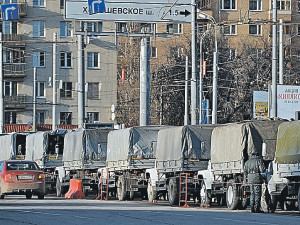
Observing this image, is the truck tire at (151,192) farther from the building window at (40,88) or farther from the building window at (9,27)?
the building window at (40,88)

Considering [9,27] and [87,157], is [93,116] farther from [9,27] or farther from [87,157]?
[87,157]

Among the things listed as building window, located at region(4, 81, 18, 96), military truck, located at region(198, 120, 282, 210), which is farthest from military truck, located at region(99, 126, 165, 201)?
building window, located at region(4, 81, 18, 96)

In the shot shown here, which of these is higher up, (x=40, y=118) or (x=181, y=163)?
(x=40, y=118)

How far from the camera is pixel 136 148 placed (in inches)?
1519

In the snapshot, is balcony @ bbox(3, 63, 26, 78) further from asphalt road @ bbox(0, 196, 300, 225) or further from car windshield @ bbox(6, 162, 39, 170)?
asphalt road @ bbox(0, 196, 300, 225)

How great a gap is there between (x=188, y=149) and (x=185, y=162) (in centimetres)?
47

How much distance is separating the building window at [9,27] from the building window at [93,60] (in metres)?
7.39

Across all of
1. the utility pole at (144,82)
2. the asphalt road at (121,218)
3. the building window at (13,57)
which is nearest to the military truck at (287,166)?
the asphalt road at (121,218)

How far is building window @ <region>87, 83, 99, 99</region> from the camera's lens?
98500 millimetres

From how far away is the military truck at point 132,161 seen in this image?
3825 cm

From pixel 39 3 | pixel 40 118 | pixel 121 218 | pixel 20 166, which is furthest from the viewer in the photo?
pixel 40 118

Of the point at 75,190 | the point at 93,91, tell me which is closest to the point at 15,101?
the point at 93,91

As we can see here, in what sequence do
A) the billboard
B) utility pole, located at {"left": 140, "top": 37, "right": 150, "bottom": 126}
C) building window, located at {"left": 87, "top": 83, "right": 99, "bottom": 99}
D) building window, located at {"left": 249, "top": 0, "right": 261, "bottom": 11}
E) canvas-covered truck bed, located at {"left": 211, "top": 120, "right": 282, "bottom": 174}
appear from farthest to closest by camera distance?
building window, located at {"left": 249, "top": 0, "right": 261, "bottom": 11}, building window, located at {"left": 87, "top": 83, "right": 99, "bottom": 99}, the billboard, utility pole, located at {"left": 140, "top": 37, "right": 150, "bottom": 126}, canvas-covered truck bed, located at {"left": 211, "top": 120, "right": 282, "bottom": 174}

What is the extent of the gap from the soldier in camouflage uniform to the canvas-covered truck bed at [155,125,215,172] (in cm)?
621
